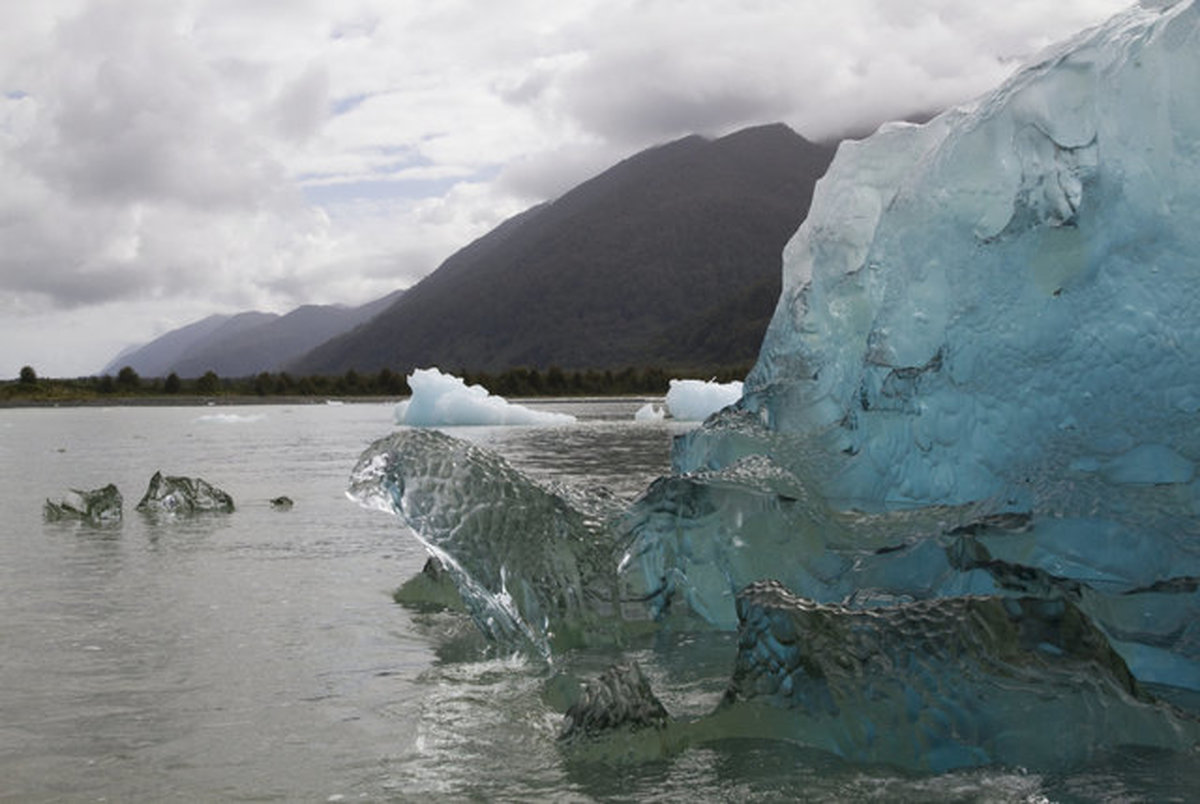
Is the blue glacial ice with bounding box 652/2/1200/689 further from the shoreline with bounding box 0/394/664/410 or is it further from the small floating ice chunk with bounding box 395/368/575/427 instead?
the shoreline with bounding box 0/394/664/410

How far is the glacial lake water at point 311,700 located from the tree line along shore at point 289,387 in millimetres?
77558

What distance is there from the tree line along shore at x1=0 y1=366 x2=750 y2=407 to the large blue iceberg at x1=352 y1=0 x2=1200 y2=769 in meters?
79.4

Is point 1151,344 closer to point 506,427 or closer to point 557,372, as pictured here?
point 506,427

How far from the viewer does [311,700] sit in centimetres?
476

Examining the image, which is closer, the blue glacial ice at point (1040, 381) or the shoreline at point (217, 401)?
the blue glacial ice at point (1040, 381)

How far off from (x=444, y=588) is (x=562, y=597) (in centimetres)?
153

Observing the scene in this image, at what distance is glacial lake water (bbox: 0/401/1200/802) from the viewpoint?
3600 mm

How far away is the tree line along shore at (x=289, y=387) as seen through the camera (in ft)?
288

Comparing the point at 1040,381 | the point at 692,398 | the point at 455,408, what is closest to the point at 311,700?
the point at 1040,381

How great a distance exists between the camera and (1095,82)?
5.88 m

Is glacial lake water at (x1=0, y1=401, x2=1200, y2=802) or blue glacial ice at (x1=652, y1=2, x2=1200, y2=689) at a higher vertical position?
blue glacial ice at (x1=652, y1=2, x2=1200, y2=689)

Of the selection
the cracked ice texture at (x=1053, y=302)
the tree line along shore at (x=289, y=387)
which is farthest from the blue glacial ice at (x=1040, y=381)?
the tree line along shore at (x=289, y=387)

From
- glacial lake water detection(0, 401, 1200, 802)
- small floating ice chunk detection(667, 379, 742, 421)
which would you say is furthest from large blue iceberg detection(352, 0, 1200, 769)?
small floating ice chunk detection(667, 379, 742, 421)

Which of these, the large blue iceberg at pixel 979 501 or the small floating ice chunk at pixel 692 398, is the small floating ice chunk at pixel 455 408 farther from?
the large blue iceberg at pixel 979 501
